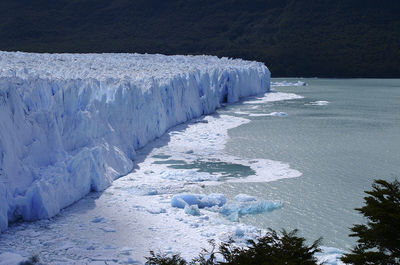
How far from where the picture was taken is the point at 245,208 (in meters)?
6.59

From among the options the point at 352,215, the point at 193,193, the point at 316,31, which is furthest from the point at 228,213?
the point at 316,31

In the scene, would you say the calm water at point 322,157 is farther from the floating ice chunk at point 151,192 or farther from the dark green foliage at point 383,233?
the dark green foliage at point 383,233

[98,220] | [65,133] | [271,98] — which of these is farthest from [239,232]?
[271,98]

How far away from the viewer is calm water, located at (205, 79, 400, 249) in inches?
252

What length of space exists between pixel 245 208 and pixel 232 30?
4649 centimetres

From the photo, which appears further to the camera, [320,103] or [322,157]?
[320,103]

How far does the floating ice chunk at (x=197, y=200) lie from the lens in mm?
6704

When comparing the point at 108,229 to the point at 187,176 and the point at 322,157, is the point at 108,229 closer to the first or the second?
the point at 187,176

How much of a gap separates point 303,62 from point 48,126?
37.7m

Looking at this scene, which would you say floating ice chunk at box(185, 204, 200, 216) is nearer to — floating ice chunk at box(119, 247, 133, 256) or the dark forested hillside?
floating ice chunk at box(119, 247, 133, 256)

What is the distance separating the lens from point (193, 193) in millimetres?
7309

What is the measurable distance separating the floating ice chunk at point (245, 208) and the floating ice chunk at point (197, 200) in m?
0.16

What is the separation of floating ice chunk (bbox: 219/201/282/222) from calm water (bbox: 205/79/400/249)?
144mm

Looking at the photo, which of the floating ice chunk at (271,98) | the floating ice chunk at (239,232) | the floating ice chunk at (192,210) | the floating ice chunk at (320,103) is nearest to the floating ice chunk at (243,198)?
the floating ice chunk at (192,210)
